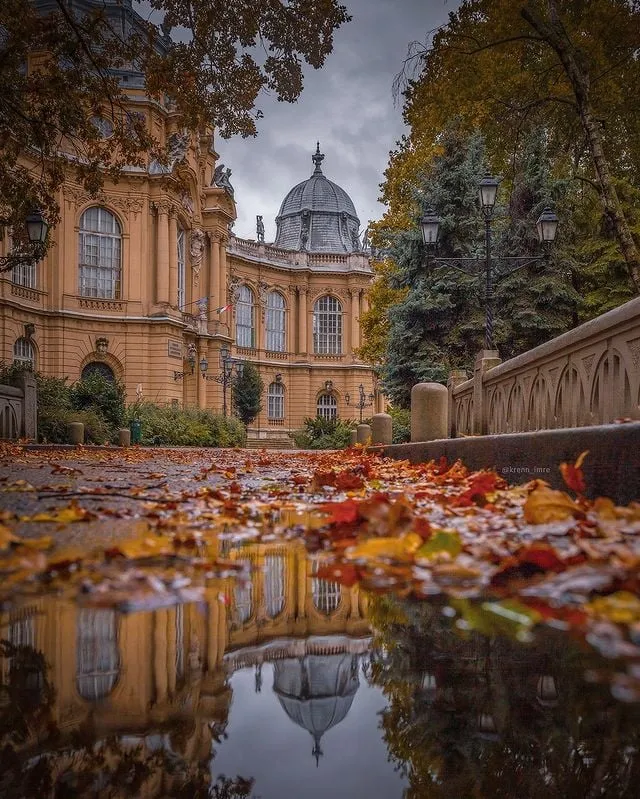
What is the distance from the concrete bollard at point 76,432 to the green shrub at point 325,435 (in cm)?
1621

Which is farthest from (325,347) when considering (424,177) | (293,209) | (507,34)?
(507,34)

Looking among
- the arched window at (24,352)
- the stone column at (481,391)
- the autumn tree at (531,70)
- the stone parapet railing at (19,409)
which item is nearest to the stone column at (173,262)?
the arched window at (24,352)

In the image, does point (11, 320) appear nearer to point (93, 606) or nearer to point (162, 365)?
point (162, 365)

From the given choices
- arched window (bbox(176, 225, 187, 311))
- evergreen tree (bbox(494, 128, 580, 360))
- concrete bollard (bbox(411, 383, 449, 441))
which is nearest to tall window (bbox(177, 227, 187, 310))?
arched window (bbox(176, 225, 187, 311))

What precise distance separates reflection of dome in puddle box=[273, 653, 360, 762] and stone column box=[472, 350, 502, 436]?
7.95 meters

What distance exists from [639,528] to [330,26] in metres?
8.70

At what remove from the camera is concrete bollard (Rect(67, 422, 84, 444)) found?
2114 centimetres

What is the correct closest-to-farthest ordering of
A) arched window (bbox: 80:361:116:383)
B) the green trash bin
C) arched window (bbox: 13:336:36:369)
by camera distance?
the green trash bin → arched window (bbox: 13:336:36:369) → arched window (bbox: 80:361:116:383)

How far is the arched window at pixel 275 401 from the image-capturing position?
5462 centimetres

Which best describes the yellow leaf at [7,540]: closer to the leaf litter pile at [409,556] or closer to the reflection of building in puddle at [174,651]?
the leaf litter pile at [409,556]

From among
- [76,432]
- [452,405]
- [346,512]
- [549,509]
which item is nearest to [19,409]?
[76,432]

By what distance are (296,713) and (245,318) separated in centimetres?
5350

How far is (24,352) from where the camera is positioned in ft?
107

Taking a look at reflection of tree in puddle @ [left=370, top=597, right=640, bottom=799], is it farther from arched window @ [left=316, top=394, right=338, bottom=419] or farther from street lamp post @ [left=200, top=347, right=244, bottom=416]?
arched window @ [left=316, top=394, right=338, bottom=419]
